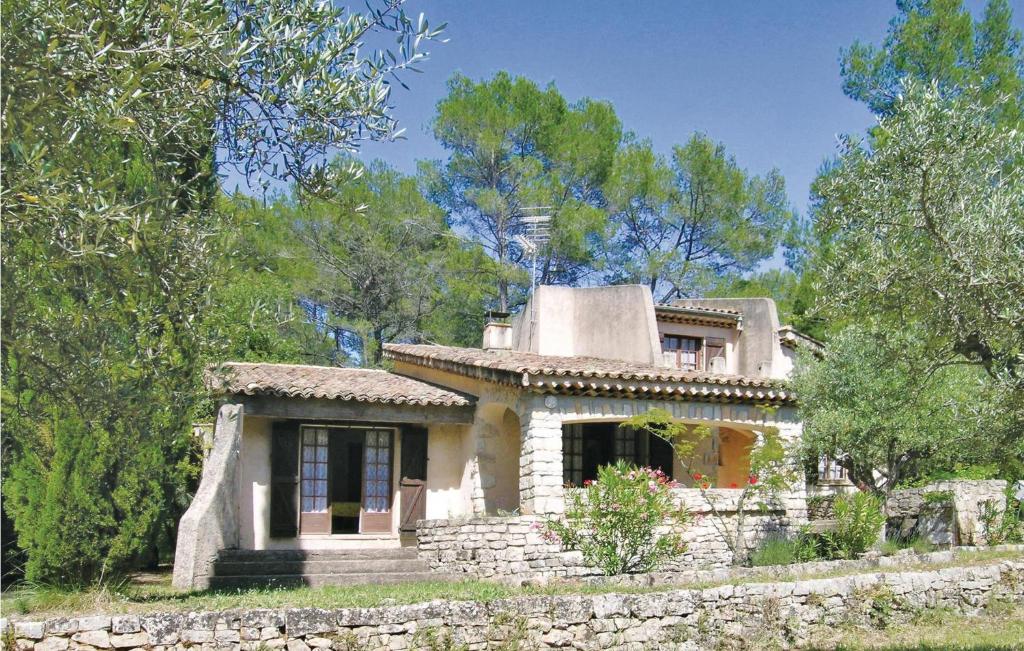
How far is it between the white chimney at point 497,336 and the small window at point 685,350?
612 cm

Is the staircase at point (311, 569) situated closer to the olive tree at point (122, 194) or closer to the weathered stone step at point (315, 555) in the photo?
the weathered stone step at point (315, 555)

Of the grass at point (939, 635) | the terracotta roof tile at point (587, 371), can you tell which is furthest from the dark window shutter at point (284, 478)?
the grass at point (939, 635)

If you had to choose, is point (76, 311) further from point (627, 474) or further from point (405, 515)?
point (405, 515)

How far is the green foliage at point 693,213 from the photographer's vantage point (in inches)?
1135

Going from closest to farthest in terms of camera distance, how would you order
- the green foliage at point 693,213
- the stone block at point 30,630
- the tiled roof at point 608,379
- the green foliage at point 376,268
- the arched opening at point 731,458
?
the stone block at point 30,630
the tiled roof at point 608,379
the arched opening at point 731,458
the green foliage at point 376,268
the green foliage at point 693,213

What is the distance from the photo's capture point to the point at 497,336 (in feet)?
62.2

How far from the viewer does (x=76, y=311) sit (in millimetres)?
6426

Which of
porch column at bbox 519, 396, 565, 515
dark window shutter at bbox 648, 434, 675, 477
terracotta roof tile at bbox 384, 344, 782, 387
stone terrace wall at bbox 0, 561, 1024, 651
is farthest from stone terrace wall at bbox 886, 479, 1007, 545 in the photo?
porch column at bbox 519, 396, 565, 515

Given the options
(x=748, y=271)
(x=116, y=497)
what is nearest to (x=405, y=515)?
(x=116, y=497)

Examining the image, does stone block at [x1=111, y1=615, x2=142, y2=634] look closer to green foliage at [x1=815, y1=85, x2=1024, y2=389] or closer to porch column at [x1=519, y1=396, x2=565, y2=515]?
green foliage at [x1=815, y1=85, x2=1024, y2=389]

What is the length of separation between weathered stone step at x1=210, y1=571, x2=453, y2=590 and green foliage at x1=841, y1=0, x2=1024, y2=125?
634 inches

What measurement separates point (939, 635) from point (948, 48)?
54.0 feet

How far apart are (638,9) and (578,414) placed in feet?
21.9

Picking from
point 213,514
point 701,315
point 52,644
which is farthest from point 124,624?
point 701,315
